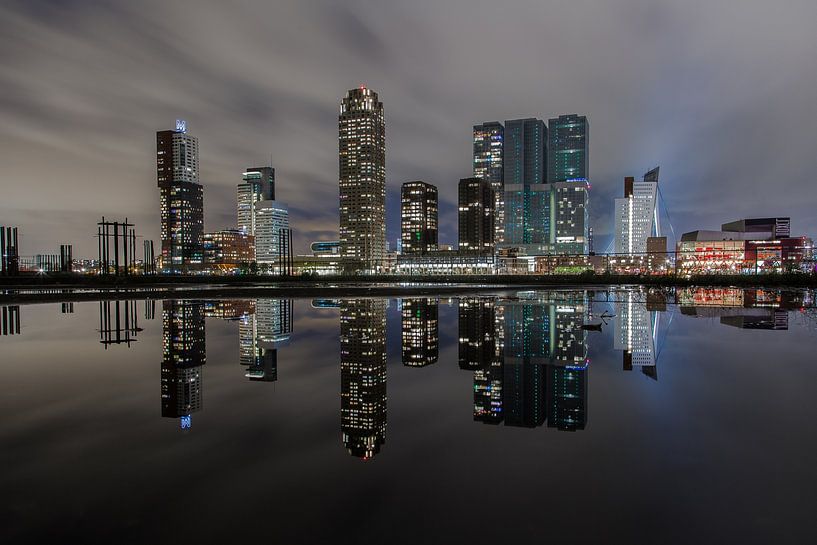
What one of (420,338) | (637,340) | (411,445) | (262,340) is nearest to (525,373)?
(411,445)

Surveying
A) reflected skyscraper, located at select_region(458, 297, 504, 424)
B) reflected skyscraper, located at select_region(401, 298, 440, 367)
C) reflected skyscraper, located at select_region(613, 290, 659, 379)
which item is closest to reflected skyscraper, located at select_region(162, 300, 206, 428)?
reflected skyscraper, located at select_region(458, 297, 504, 424)

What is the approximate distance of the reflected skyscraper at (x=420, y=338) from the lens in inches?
492

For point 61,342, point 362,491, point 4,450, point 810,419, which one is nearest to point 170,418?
point 4,450

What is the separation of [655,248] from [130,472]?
213187 mm

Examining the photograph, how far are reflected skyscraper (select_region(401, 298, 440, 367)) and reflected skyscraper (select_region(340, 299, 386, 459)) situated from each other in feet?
2.61

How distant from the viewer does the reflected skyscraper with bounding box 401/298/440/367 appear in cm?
1250

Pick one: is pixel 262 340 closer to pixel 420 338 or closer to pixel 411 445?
pixel 420 338

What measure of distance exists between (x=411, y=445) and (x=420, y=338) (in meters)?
10.3

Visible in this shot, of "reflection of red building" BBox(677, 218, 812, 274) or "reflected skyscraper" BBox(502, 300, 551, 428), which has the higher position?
"reflection of red building" BBox(677, 218, 812, 274)

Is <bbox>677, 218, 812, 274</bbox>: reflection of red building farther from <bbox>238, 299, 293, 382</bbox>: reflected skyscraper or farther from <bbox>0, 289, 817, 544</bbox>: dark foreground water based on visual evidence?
<bbox>0, 289, 817, 544</bbox>: dark foreground water

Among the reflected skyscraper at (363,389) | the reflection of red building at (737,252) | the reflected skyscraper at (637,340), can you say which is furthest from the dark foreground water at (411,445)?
the reflection of red building at (737,252)

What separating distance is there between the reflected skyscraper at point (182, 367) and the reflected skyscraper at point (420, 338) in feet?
17.0

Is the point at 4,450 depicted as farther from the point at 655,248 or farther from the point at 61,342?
the point at 655,248

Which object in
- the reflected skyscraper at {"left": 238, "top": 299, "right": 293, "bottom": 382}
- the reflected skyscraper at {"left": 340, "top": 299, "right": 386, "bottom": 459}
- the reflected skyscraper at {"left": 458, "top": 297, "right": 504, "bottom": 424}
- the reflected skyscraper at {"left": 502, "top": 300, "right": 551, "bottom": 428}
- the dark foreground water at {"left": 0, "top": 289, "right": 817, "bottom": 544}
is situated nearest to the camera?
the dark foreground water at {"left": 0, "top": 289, "right": 817, "bottom": 544}
